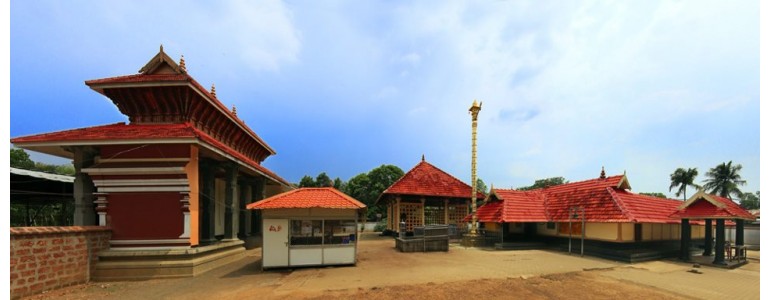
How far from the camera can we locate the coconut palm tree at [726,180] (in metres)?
41.4

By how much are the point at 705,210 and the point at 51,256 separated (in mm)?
22568

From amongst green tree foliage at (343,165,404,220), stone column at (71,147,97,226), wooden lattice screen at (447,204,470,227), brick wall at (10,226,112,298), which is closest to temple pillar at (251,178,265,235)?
stone column at (71,147,97,226)

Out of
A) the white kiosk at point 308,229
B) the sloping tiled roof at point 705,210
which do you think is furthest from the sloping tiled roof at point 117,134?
the sloping tiled roof at point 705,210

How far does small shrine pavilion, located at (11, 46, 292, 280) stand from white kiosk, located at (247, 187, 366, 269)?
2401mm

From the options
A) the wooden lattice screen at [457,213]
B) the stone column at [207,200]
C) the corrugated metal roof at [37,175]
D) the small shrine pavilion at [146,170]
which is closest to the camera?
the small shrine pavilion at [146,170]

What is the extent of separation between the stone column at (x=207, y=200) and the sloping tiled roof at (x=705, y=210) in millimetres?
19627

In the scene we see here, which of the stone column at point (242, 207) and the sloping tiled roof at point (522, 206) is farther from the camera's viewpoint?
the stone column at point (242, 207)

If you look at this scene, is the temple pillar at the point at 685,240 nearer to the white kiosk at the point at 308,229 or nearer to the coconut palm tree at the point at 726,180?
the white kiosk at the point at 308,229

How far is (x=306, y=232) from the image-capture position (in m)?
12.2

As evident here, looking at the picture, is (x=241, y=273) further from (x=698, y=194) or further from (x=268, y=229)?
(x=698, y=194)

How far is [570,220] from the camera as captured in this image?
16.7 m

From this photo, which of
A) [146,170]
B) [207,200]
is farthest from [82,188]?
[207,200]

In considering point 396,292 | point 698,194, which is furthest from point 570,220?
point 396,292

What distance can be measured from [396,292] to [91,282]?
9280 mm
